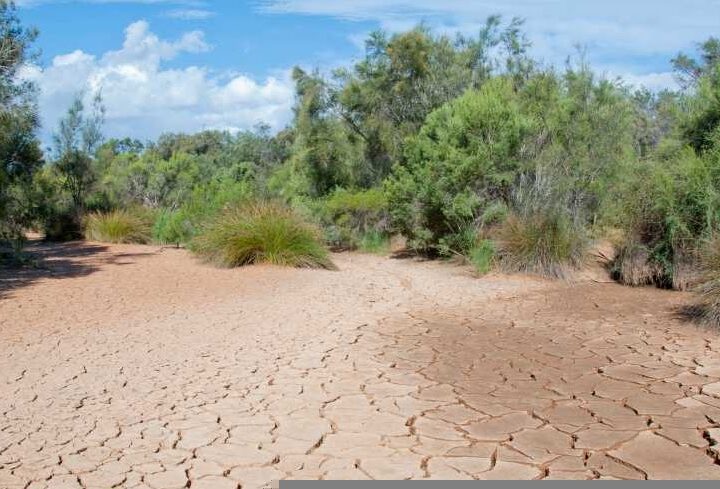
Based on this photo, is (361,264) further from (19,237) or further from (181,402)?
(181,402)

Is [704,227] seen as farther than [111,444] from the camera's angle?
Yes

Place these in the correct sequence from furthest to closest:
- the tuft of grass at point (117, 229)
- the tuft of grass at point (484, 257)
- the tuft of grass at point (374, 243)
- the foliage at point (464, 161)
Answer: the tuft of grass at point (117, 229) → the tuft of grass at point (374, 243) → the foliage at point (464, 161) → the tuft of grass at point (484, 257)

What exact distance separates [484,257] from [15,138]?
35.8 feet

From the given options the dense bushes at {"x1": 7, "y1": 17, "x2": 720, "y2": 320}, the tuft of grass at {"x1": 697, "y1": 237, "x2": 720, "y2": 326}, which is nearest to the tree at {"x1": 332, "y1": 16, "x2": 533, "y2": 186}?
the dense bushes at {"x1": 7, "y1": 17, "x2": 720, "y2": 320}

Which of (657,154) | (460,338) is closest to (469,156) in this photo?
(657,154)

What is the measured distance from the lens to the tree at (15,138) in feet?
42.1

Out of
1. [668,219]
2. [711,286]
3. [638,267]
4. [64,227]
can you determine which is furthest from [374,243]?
[711,286]

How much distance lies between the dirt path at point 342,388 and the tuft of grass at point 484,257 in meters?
2.25

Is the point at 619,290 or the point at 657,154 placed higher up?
the point at 657,154

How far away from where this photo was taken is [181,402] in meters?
5.15

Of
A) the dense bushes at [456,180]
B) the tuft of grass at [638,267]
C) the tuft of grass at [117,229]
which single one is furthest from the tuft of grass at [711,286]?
the tuft of grass at [117,229]

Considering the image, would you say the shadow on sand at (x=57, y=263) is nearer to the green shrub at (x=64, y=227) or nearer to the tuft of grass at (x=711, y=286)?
the green shrub at (x=64, y=227)

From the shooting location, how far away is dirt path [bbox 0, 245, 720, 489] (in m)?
4.05

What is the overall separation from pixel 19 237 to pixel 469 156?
9252 mm
